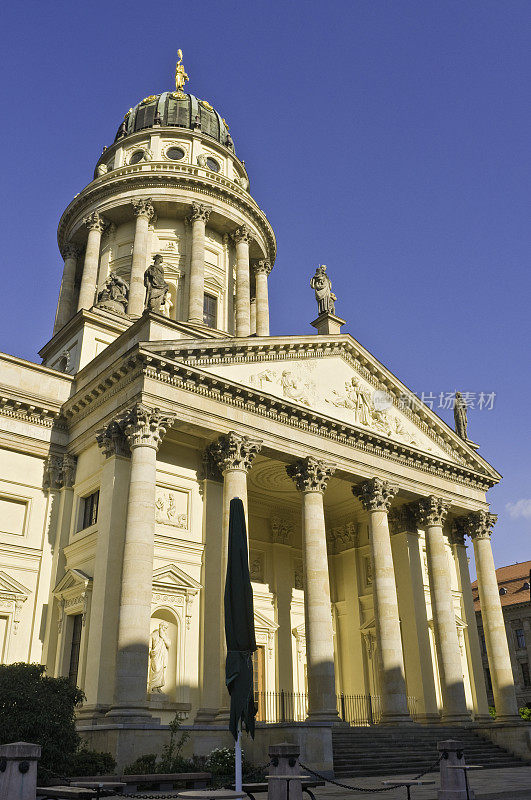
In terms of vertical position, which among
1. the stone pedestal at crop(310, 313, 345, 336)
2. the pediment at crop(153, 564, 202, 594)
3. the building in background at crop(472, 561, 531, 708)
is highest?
the stone pedestal at crop(310, 313, 345, 336)

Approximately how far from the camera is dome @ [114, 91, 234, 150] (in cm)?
4572

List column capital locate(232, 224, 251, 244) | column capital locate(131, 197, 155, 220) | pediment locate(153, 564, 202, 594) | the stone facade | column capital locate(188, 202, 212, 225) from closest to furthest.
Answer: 1. the stone facade
2. pediment locate(153, 564, 202, 594)
3. column capital locate(131, 197, 155, 220)
4. column capital locate(188, 202, 212, 225)
5. column capital locate(232, 224, 251, 244)

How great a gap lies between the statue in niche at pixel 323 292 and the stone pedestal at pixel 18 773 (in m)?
22.5

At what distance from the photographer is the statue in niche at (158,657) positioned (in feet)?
68.5

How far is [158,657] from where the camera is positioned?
69.5ft

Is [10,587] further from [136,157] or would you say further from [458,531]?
[136,157]

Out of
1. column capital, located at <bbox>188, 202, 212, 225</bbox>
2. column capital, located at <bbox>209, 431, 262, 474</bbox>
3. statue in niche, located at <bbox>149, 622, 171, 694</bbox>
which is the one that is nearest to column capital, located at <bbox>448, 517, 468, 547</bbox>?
column capital, located at <bbox>209, 431, 262, 474</bbox>

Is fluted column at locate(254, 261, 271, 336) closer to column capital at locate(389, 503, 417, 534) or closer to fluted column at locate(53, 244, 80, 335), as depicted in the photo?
fluted column at locate(53, 244, 80, 335)

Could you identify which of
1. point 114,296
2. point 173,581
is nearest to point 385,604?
point 173,581

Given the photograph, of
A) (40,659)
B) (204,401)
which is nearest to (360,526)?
(204,401)

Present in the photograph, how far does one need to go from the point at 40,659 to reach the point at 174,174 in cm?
2736

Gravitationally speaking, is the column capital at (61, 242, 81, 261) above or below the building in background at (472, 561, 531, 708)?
above

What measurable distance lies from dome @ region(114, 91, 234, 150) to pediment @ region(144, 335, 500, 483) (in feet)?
80.0

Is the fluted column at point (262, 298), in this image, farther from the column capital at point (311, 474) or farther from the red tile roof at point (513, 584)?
the red tile roof at point (513, 584)
